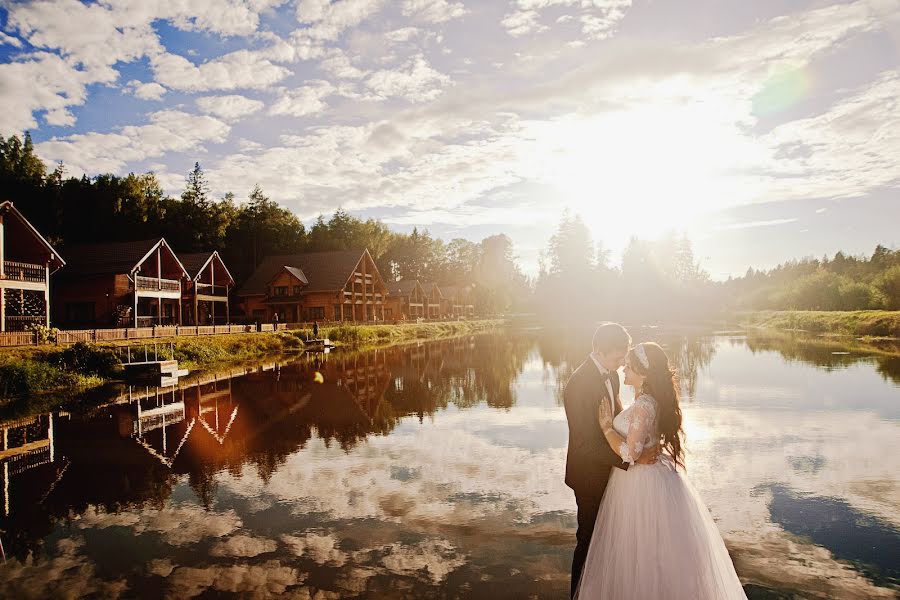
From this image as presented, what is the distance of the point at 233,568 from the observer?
6730mm

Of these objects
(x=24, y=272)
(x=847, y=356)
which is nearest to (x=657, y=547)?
(x=847, y=356)

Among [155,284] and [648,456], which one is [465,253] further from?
[648,456]

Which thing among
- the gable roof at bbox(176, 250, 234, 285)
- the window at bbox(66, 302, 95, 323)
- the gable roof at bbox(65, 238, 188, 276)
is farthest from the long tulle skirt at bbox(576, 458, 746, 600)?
the gable roof at bbox(176, 250, 234, 285)

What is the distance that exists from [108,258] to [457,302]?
7232cm

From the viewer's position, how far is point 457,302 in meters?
111

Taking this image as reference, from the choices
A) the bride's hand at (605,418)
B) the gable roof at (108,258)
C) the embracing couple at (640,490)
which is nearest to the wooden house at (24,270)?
the gable roof at (108,258)

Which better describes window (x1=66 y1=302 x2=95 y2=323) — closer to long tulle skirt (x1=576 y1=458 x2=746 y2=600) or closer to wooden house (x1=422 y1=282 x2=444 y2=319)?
long tulle skirt (x1=576 y1=458 x2=746 y2=600)

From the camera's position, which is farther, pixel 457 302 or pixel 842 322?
pixel 457 302

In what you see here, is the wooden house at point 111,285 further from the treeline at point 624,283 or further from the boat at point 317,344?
the treeline at point 624,283

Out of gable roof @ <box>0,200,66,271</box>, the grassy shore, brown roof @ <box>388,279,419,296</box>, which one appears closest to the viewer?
gable roof @ <box>0,200,66,271</box>

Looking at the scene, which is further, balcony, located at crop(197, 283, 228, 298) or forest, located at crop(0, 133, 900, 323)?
forest, located at crop(0, 133, 900, 323)

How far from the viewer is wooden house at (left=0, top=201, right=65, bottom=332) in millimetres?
31719

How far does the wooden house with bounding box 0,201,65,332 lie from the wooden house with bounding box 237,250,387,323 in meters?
30.6

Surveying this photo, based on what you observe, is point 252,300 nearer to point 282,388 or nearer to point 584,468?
point 282,388
